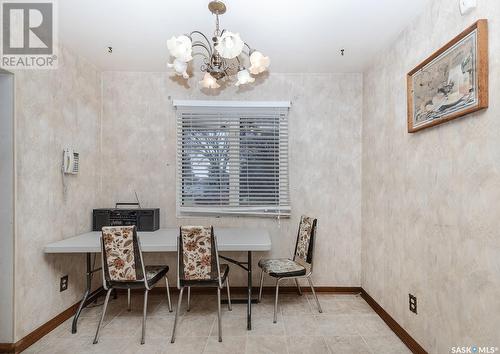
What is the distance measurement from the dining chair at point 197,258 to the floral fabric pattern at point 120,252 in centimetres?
37

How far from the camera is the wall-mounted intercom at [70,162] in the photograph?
258 cm

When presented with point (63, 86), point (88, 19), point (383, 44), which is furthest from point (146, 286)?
point (383, 44)

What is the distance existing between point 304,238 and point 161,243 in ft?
4.68

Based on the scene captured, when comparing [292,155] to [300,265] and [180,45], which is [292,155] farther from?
[180,45]

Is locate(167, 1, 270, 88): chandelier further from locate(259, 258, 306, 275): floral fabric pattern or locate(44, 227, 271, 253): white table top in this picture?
locate(259, 258, 306, 275): floral fabric pattern

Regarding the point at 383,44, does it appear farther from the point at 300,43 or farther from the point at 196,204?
the point at 196,204

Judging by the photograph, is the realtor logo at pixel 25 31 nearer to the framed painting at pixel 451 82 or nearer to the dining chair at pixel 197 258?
the dining chair at pixel 197 258

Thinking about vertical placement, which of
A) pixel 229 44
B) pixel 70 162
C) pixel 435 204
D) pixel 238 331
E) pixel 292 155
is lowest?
pixel 238 331

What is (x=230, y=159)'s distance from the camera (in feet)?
10.6

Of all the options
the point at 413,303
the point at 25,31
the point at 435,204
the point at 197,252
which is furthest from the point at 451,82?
the point at 25,31

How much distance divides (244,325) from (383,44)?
2.92 metres

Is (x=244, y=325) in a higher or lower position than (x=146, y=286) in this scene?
lower

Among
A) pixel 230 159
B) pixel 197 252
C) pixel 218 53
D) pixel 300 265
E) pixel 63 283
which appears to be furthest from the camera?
pixel 230 159

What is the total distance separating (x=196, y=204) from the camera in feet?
10.7
